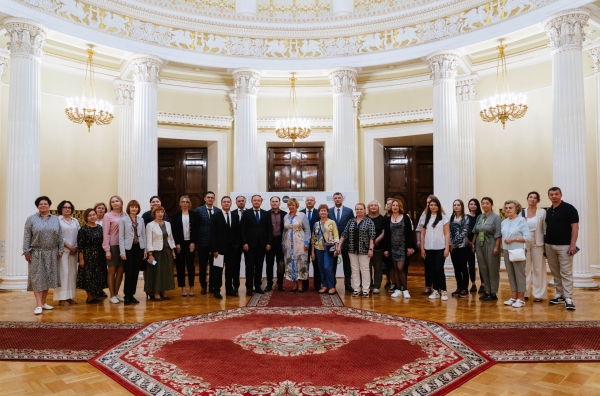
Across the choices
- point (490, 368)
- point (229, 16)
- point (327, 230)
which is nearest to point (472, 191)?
point (327, 230)

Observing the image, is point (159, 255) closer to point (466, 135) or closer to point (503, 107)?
point (503, 107)

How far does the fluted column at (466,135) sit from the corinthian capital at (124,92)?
795 cm

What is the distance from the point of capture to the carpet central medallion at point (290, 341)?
4.08 m

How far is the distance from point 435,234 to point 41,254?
5418 millimetres

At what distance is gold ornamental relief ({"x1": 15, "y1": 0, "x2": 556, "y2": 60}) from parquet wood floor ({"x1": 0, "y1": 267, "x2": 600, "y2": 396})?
508cm

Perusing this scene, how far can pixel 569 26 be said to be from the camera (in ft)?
25.0

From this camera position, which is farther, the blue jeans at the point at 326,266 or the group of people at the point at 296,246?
the blue jeans at the point at 326,266

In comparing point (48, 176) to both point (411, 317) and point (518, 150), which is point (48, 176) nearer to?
point (411, 317)

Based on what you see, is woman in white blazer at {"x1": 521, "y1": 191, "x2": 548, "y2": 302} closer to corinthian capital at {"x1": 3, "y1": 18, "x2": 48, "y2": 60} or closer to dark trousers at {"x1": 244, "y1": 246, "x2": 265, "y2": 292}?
dark trousers at {"x1": 244, "y1": 246, "x2": 265, "y2": 292}

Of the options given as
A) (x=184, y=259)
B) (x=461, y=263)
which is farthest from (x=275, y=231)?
(x=461, y=263)

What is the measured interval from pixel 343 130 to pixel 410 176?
2981 millimetres

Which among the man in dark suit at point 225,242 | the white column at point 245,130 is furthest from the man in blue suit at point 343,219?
the white column at point 245,130

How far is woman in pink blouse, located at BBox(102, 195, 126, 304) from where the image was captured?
6414 mm

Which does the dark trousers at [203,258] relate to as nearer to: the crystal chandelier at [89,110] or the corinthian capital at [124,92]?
the crystal chandelier at [89,110]
